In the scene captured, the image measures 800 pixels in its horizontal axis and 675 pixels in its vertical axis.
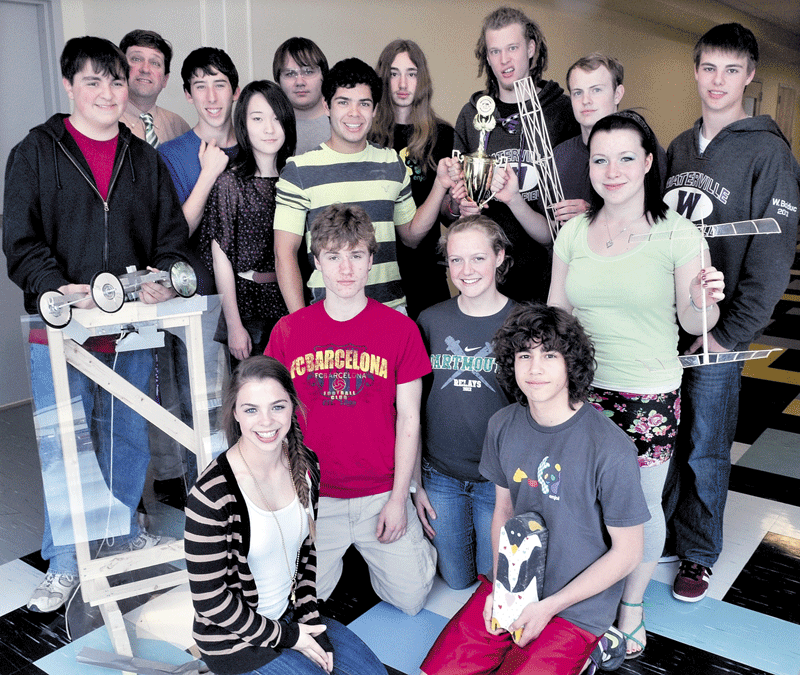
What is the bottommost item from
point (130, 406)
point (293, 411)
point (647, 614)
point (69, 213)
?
point (647, 614)

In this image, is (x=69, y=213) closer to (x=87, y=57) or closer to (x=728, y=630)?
(x=87, y=57)

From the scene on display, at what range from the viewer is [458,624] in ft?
5.97

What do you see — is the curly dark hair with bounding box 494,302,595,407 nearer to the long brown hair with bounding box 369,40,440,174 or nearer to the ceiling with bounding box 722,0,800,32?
the long brown hair with bounding box 369,40,440,174

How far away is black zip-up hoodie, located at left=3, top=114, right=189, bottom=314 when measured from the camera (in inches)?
83.0

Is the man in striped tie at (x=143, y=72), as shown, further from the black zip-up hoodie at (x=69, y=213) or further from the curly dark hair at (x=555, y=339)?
the curly dark hair at (x=555, y=339)

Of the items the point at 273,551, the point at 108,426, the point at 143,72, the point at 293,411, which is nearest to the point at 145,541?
the point at 108,426

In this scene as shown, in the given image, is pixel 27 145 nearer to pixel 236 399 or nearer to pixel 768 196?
pixel 236 399

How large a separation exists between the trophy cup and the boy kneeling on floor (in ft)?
2.04

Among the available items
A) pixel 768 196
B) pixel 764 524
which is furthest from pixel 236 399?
pixel 764 524

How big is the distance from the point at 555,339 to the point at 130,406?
3.98ft

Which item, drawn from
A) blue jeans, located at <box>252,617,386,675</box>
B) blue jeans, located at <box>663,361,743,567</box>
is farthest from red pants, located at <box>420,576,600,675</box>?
blue jeans, located at <box>663,361,743,567</box>

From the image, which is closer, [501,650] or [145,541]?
[501,650]

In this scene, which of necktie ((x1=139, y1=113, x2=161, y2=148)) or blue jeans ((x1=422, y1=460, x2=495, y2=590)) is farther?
necktie ((x1=139, y1=113, x2=161, y2=148))

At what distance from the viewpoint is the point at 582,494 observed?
175 cm
